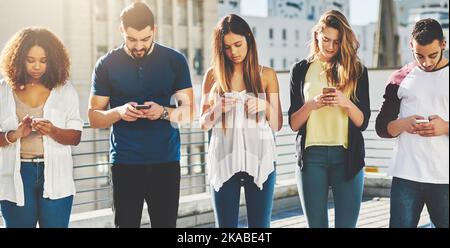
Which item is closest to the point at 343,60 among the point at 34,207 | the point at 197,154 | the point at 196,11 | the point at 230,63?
the point at 230,63

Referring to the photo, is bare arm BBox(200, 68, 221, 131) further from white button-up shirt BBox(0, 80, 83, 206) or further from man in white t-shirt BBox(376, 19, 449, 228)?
man in white t-shirt BBox(376, 19, 449, 228)

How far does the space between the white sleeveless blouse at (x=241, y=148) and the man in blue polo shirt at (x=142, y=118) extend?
130 millimetres

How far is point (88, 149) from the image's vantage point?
3.00 meters

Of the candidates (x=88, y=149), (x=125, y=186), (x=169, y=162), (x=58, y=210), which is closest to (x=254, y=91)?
(x=169, y=162)

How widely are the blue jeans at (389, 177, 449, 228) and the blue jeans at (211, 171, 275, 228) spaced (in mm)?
416

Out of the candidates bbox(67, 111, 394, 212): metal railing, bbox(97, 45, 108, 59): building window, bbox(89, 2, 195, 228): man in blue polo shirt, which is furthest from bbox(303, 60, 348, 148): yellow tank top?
bbox(97, 45, 108, 59): building window

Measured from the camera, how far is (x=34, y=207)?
2.26 metres

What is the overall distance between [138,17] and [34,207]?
72cm

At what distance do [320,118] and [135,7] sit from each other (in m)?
0.72

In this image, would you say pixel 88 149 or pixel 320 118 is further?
pixel 88 149

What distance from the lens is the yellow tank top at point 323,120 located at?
7.43ft

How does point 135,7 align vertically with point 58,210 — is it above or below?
above
